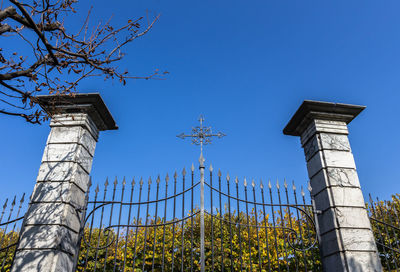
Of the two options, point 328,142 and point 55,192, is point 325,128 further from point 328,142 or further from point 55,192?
point 55,192

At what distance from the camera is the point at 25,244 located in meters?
4.42

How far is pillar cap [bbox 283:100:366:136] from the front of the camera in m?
5.54

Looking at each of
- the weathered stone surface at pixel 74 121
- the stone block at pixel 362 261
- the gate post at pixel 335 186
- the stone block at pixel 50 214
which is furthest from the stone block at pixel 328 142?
the stone block at pixel 50 214

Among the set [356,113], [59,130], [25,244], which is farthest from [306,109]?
[25,244]

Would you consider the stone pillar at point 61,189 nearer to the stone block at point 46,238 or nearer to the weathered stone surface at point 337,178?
the stone block at point 46,238

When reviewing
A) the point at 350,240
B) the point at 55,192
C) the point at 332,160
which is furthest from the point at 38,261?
the point at 332,160

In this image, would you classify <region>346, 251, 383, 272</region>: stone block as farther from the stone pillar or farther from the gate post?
the stone pillar

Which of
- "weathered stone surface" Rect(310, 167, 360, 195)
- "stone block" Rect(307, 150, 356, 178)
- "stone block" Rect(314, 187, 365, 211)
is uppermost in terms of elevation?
"stone block" Rect(307, 150, 356, 178)

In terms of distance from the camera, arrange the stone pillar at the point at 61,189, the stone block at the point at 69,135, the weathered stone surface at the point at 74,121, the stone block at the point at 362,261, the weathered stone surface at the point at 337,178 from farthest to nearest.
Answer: the weathered stone surface at the point at 74,121 < the stone block at the point at 69,135 < the weathered stone surface at the point at 337,178 < the stone block at the point at 362,261 < the stone pillar at the point at 61,189

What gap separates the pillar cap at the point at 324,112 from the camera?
5.54 m

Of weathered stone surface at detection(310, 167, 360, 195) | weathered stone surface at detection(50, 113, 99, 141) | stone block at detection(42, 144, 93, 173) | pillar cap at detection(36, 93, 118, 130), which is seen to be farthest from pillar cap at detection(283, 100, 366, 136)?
stone block at detection(42, 144, 93, 173)

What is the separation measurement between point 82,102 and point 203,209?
9.80ft

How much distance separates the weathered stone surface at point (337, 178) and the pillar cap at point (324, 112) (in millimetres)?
1072

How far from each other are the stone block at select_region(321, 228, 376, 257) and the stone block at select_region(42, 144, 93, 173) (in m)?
4.49
